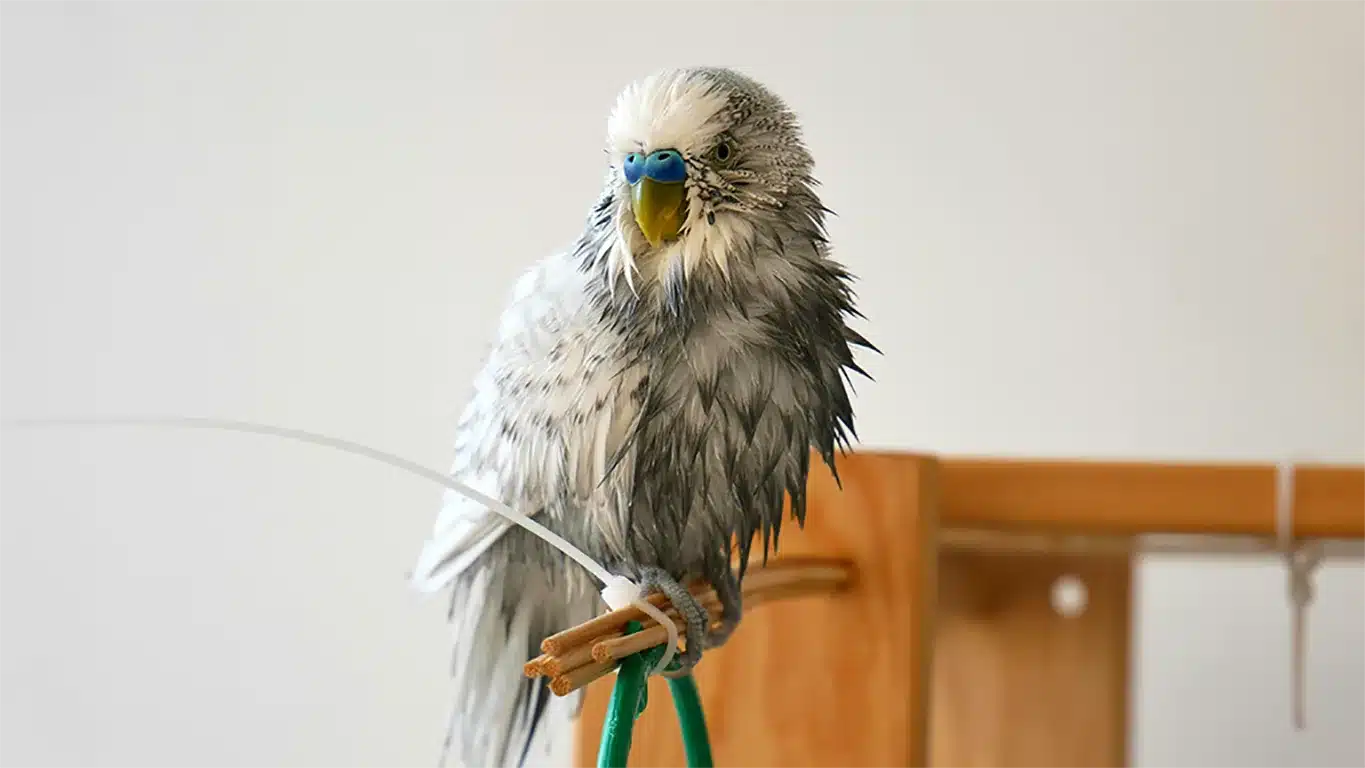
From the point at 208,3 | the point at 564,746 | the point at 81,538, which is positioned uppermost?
the point at 208,3

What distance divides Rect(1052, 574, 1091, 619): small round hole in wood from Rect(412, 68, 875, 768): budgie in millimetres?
510

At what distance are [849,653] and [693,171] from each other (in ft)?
1.11

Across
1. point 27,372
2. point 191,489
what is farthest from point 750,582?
point 27,372

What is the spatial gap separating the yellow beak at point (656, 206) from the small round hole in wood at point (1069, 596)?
0.59m

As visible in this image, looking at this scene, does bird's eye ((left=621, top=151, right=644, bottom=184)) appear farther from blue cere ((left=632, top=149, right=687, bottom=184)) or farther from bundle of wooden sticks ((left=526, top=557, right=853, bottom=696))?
bundle of wooden sticks ((left=526, top=557, right=853, bottom=696))

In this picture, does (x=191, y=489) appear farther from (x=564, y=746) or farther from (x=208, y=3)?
(x=208, y=3)

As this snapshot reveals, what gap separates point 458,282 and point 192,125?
282 mm

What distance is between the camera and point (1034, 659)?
35.0 inches

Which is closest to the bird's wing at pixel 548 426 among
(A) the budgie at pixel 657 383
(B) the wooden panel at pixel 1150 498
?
(A) the budgie at pixel 657 383

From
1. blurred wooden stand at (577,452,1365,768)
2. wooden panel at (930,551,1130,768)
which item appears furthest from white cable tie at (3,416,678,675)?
wooden panel at (930,551,1130,768)

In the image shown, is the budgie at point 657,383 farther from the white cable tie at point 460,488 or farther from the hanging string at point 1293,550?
the hanging string at point 1293,550

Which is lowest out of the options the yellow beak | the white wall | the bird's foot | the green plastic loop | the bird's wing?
the green plastic loop

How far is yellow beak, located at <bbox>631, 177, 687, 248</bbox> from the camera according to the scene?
37cm

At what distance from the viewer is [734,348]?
39 centimetres
